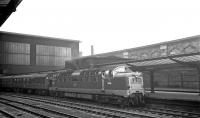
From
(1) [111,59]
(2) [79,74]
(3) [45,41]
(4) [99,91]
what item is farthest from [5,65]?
(4) [99,91]

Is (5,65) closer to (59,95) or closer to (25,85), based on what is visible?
(25,85)

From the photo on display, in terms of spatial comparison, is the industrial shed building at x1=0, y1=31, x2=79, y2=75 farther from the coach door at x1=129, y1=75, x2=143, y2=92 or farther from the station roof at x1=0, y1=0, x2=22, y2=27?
the station roof at x1=0, y1=0, x2=22, y2=27

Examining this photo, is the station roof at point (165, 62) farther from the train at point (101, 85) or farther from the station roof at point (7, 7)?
the station roof at point (7, 7)

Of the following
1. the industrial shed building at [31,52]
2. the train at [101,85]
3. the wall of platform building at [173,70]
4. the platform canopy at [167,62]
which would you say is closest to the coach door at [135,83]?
the train at [101,85]

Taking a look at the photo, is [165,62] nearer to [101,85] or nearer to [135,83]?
[135,83]

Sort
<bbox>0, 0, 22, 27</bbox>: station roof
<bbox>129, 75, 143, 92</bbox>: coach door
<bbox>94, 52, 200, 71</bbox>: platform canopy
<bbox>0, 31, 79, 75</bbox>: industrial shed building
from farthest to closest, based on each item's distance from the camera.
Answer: <bbox>0, 31, 79, 75</bbox>: industrial shed building, <bbox>129, 75, 143, 92</bbox>: coach door, <bbox>94, 52, 200, 71</bbox>: platform canopy, <bbox>0, 0, 22, 27</bbox>: station roof

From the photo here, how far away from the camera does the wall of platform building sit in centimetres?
2348

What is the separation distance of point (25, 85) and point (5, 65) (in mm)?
11031

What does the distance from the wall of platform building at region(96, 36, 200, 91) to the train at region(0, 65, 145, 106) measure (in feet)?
21.1

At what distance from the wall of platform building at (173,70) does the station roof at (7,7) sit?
16.6 metres

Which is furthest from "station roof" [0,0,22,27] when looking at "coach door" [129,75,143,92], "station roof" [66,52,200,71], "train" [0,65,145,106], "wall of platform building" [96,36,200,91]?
"wall of platform building" [96,36,200,91]

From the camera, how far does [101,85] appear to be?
59.5 ft

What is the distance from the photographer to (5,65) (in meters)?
42.2

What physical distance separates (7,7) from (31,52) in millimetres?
38583
